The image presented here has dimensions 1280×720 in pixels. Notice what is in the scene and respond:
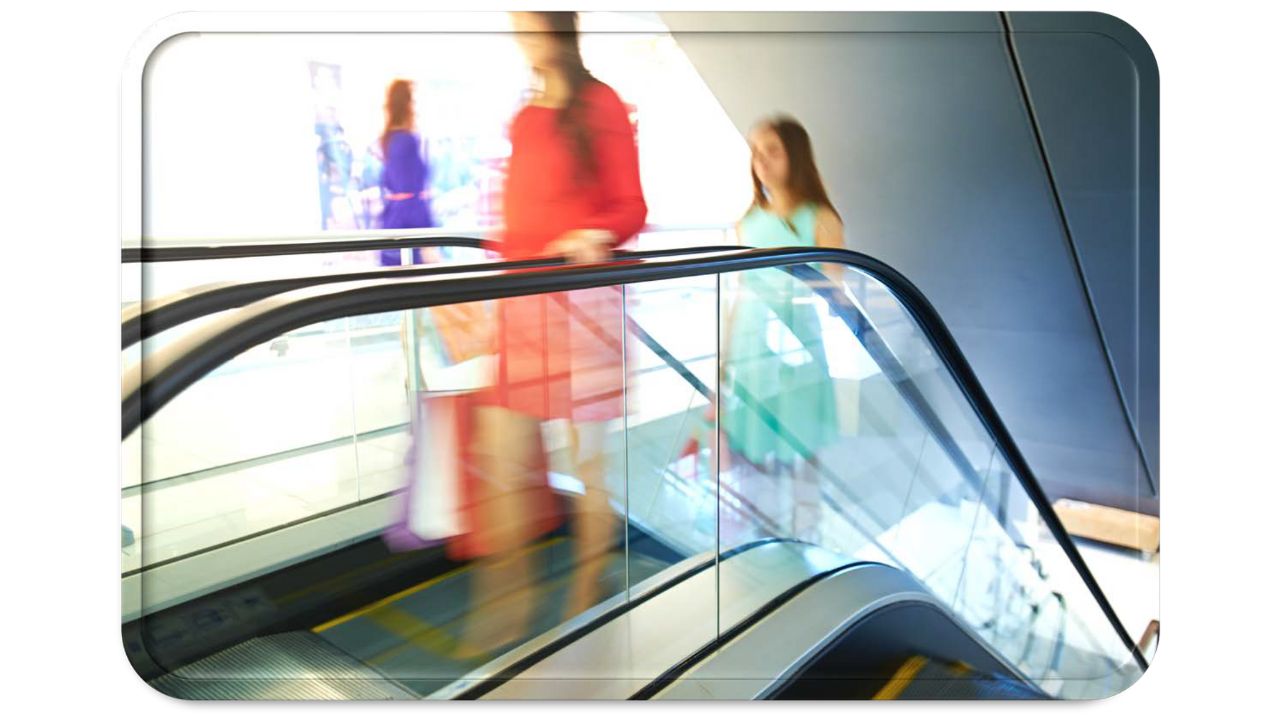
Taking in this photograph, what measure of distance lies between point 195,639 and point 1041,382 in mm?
1781

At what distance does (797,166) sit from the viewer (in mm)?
1694

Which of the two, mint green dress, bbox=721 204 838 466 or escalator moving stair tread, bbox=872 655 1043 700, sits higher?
mint green dress, bbox=721 204 838 466

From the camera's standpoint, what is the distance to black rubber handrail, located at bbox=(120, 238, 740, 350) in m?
1.62

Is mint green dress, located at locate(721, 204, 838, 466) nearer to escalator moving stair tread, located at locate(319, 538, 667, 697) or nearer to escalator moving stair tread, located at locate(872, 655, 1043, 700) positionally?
escalator moving stair tread, located at locate(319, 538, 667, 697)

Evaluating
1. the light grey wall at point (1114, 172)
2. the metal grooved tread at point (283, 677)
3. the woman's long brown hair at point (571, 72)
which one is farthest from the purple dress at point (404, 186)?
the light grey wall at point (1114, 172)

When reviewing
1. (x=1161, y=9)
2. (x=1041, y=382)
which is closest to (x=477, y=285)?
(x=1041, y=382)

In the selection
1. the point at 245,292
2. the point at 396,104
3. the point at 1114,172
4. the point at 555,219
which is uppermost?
the point at 396,104

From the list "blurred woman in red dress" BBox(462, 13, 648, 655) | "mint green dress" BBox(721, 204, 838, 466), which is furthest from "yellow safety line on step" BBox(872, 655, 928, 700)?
"blurred woman in red dress" BBox(462, 13, 648, 655)

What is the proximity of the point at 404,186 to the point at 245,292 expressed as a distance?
14.2 inches

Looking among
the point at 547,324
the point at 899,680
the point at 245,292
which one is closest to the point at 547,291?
the point at 547,324

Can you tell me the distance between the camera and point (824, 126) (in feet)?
5.55

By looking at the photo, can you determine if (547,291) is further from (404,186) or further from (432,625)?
(432,625)

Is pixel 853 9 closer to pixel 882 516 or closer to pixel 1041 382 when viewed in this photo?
pixel 1041 382

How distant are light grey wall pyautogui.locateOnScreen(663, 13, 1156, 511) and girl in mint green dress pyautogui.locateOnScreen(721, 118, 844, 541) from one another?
0.07 meters
